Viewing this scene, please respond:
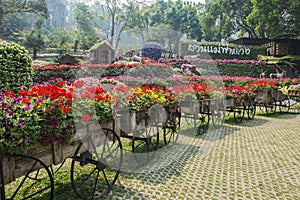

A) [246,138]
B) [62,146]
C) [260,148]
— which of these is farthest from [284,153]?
[62,146]

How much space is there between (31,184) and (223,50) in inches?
985

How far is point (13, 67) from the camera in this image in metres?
7.66

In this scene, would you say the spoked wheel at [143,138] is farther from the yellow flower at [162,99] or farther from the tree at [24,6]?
the tree at [24,6]

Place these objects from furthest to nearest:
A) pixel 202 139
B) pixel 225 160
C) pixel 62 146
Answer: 1. pixel 202 139
2. pixel 225 160
3. pixel 62 146

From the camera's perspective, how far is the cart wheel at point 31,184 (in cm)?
240

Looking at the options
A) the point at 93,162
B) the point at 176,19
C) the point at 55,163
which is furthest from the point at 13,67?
the point at 176,19

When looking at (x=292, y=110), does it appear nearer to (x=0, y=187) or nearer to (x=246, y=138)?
(x=246, y=138)

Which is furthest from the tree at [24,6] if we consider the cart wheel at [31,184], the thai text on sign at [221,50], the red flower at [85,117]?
the red flower at [85,117]

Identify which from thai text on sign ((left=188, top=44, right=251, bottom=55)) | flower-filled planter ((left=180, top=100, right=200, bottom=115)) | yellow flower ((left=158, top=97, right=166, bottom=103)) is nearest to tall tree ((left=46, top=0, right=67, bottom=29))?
thai text on sign ((left=188, top=44, right=251, bottom=55))

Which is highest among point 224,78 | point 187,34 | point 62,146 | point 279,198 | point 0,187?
point 187,34

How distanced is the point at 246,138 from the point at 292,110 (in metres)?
6.59

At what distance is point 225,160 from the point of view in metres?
4.72

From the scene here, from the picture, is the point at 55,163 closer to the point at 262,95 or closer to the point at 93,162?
the point at 93,162

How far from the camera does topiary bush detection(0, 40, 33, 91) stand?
24.3ft
